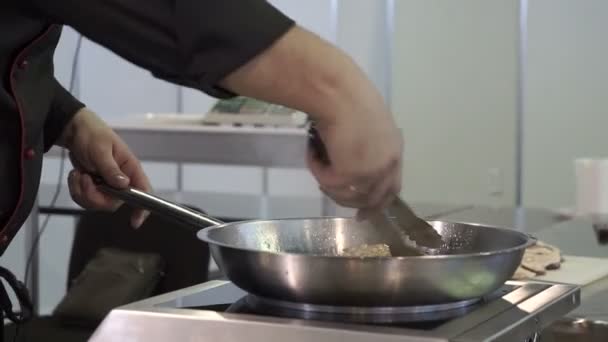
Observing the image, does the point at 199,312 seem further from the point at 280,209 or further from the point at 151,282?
the point at 280,209

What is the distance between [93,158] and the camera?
1.31 m

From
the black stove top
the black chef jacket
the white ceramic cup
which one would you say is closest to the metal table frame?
the white ceramic cup

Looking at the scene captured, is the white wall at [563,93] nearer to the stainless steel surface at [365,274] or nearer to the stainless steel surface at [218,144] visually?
the stainless steel surface at [218,144]

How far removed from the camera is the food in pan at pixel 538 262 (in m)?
1.43

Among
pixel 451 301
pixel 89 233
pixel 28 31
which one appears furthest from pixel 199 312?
pixel 89 233

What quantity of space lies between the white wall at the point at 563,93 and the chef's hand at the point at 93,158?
301 centimetres

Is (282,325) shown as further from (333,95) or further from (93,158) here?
(93,158)

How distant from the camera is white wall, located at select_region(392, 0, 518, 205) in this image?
13.7 feet

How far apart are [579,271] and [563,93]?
2663 millimetres

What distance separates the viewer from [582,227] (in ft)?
6.98

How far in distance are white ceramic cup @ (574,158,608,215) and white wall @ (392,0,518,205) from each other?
1.80 m

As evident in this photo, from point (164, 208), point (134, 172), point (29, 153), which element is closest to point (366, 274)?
point (164, 208)

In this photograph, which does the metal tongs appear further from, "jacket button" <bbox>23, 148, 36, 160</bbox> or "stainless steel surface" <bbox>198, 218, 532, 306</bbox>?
"jacket button" <bbox>23, 148, 36, 160</bbox>

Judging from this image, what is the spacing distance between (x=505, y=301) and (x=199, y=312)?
29cm
